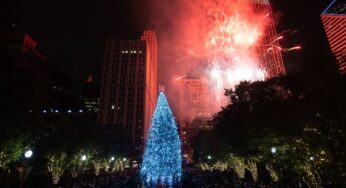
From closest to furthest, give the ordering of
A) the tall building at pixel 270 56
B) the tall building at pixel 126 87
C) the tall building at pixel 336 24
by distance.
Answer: the tall building at pixel 270 56 → the tall building at pixel 126 87 → the tall building at pixel 336 24

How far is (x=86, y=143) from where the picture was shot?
40.4 meters

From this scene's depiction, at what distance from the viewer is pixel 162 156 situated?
29422mm

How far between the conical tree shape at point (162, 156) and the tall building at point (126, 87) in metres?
90.7

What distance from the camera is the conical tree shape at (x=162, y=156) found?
2900 cm

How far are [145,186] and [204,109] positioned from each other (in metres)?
163

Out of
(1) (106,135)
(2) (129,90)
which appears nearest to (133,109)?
(2) (129,90)

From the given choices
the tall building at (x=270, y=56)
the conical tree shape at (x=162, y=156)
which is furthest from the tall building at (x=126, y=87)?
the conical tree shape at (x=162, y=156)

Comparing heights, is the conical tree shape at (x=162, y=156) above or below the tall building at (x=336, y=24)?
below

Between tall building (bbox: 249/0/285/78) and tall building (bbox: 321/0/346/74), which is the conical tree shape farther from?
tall building (bbox: 321/0/346/74)

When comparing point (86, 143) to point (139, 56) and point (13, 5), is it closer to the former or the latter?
point (13, 5)

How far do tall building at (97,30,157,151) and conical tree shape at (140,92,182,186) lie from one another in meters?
90.7

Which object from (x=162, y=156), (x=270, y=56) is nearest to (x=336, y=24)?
(x=270, y=56)

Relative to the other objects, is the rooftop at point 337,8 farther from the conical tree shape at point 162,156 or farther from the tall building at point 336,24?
the conical tree shape at point 162,156

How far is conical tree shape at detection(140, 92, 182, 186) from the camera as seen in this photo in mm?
29000
